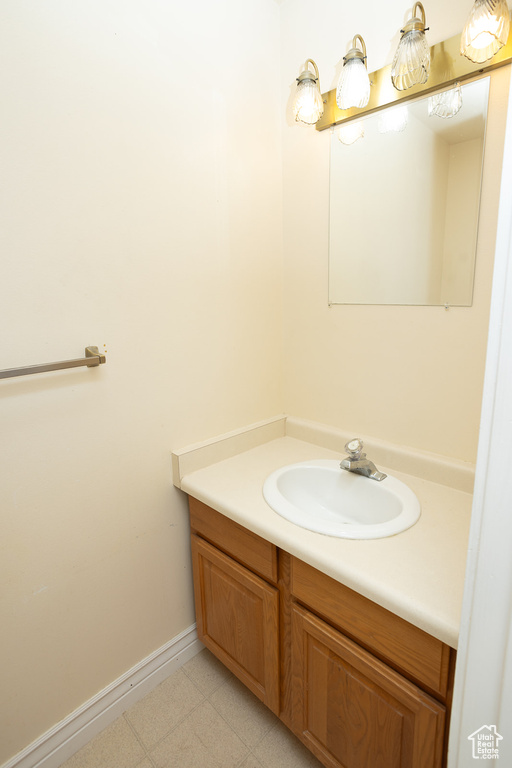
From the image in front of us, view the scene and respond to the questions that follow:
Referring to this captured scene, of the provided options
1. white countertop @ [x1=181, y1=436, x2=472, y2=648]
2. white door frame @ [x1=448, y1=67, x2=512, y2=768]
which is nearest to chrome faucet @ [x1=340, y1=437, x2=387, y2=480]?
white countertop @ [x1=181, y1=436, x2=472, y2=648]

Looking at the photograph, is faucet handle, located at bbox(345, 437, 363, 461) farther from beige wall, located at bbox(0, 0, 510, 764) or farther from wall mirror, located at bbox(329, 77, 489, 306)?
wall mirror, located at bbox(329, 77, 489, 306)

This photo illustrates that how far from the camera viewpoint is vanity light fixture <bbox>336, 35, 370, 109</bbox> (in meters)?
1.12

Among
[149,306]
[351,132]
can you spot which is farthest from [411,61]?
[149,306]

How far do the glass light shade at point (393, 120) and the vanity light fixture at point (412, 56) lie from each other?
67 millimetres

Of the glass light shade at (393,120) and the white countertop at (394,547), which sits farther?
the glass light shade at (393,120)

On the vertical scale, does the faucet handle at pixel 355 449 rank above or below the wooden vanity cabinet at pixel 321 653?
above

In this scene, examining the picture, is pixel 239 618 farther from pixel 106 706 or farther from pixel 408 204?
pixel 408 204

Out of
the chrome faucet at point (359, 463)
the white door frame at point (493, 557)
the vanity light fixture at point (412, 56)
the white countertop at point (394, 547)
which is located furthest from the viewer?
the chrome faucet at point (359, 463)

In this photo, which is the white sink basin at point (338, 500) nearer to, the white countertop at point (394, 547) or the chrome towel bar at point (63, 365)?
the white countertop at point (394, 547)

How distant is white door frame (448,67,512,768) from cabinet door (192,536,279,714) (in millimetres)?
577

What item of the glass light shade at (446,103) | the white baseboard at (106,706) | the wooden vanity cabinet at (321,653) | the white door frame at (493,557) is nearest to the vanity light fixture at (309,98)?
the glass light shade at (446,103)

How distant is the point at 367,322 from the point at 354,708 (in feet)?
3.43

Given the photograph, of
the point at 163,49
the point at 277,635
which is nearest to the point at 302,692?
the point at 277,635

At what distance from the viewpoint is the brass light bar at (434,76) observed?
99cm
